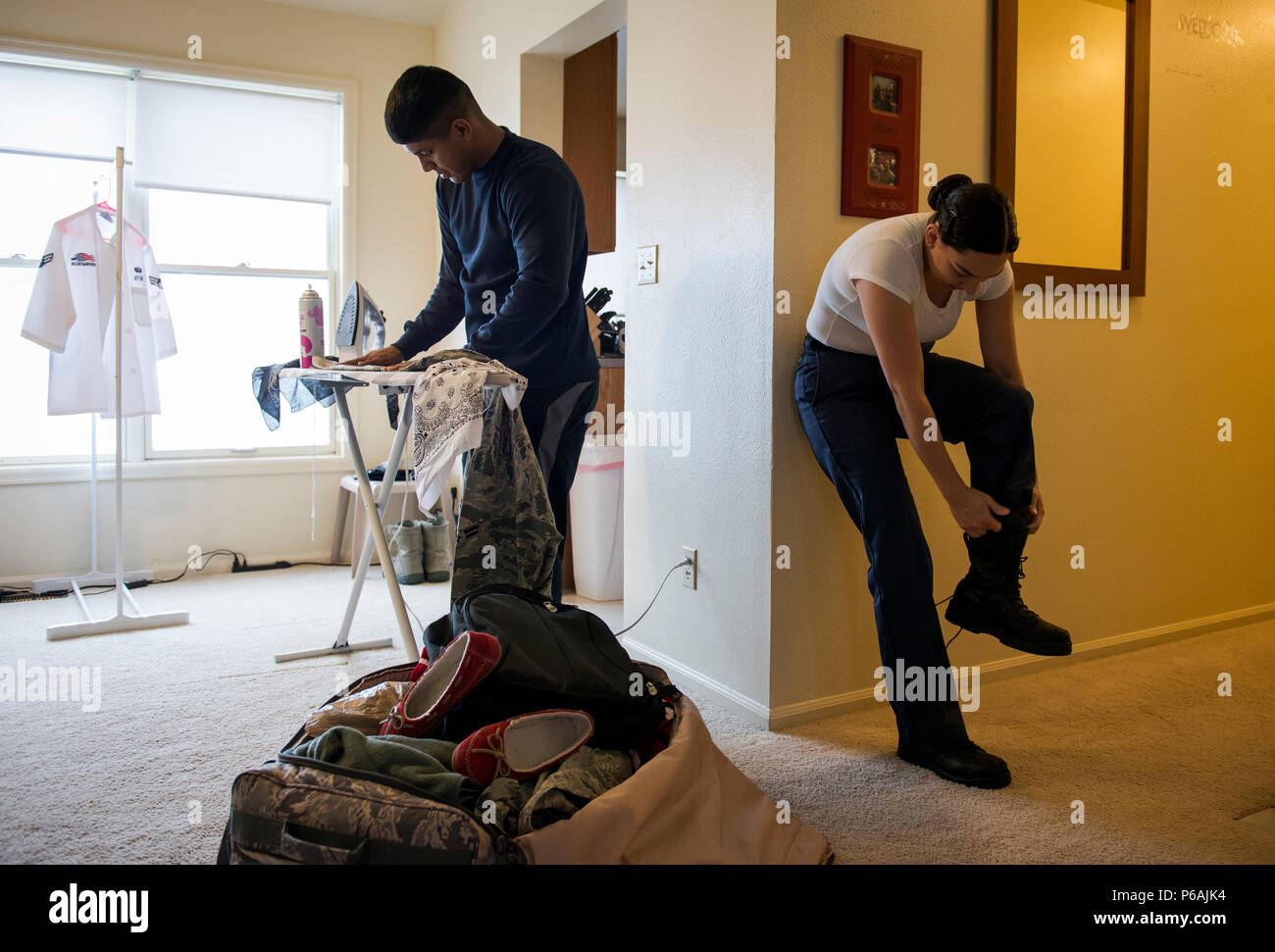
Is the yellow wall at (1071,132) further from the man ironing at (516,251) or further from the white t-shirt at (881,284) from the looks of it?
the man ironing at (516,251)

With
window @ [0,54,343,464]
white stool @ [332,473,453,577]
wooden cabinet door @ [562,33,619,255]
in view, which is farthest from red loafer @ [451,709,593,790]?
window @ [0,54,343,464]

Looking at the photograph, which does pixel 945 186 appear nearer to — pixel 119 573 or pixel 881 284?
pixel 881 284

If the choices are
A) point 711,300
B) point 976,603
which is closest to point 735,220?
point 711,300

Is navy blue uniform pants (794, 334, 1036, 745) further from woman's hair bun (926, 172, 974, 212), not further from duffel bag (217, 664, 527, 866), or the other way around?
duffel bag (217, 664, 527, 866)

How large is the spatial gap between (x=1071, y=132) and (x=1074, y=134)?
0.01 meters

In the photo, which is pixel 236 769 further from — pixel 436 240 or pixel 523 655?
pixel 436 240

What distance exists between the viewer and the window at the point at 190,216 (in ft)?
12.6

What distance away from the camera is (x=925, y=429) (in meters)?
1.87

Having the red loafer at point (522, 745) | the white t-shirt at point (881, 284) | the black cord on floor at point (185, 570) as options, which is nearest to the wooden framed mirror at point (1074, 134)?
Answer: the white t-shirt at point (881, 284)

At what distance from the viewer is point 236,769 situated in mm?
1997

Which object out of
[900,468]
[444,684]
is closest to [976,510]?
[900,468]

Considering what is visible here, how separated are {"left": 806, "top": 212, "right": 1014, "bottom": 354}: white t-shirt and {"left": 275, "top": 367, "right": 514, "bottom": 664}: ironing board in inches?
28.0

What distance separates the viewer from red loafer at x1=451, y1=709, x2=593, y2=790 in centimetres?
137
